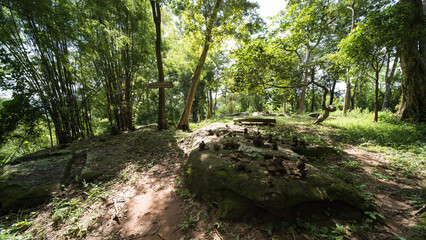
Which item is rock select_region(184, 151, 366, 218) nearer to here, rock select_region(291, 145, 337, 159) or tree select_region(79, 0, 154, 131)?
rock select_region(291, 145, 337, 159)

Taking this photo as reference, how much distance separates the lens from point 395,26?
205 inches

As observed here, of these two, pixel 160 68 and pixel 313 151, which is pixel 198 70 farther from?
pixel 313 151

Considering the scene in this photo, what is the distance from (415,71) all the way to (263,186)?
30.2 feet

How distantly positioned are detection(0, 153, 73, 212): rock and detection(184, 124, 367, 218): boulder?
10.1 feet

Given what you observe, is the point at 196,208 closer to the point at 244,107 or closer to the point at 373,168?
the point at 373,168

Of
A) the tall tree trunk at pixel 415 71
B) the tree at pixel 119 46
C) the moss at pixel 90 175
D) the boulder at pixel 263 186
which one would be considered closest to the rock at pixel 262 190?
the boulder at pixel 263 186

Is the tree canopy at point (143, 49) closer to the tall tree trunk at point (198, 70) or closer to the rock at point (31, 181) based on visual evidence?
the tall tree trunk at point (198, 70)

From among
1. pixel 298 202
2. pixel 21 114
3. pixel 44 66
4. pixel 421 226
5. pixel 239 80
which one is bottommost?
pixel 421 226

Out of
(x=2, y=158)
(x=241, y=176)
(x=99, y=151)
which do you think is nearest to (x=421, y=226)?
(x=241, y=176)

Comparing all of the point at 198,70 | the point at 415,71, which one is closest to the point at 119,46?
the point at 198,70

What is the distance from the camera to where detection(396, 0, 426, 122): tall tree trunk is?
5629 millimetres

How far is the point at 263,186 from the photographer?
1.89m

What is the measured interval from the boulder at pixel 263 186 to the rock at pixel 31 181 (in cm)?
308

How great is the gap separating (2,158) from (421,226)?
12.1 meters
